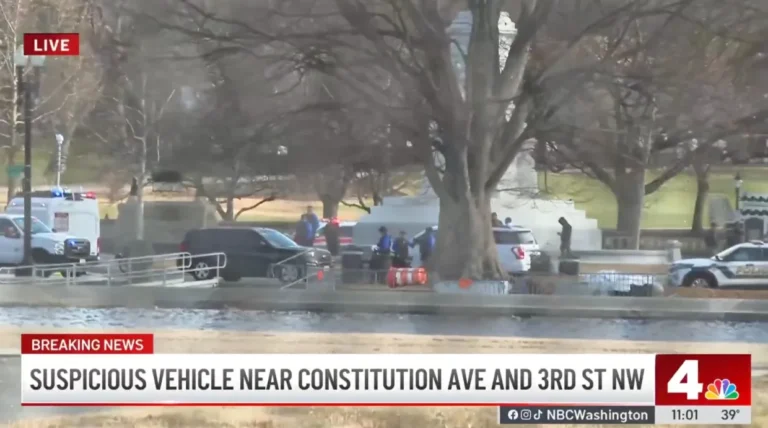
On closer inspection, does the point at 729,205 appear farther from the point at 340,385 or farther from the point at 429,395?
the point at 340,385

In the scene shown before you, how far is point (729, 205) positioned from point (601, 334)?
1.89ft

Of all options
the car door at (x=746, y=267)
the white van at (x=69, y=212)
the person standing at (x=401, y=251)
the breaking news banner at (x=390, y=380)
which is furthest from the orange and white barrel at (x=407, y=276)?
the car door at (x=746, y=267)

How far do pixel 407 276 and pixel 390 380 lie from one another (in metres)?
0.35

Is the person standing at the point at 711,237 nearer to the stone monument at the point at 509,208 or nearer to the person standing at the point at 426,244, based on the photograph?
the stone monument at the point at 509,208

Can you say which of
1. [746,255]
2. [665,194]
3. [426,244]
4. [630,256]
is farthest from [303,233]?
[746,255]

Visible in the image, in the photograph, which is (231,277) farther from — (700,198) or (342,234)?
(700,198)

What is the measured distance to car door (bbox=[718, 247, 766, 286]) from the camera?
2.57 m

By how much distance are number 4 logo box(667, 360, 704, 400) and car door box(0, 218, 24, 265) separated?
219cm

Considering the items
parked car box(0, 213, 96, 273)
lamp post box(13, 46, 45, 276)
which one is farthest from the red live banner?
parked car box(0, 213, 96, 273)

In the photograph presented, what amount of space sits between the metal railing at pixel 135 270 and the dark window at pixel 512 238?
877 millimetres

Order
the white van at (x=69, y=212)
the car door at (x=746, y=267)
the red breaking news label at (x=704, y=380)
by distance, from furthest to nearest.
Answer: the car door at (x=746, y=267), the red breaking news label at (x=704, y=380), the white van at (x=69, y=212)

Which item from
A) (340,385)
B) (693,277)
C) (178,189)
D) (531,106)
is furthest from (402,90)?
(693,277)

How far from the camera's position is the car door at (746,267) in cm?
257

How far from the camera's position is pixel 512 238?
2.43m
